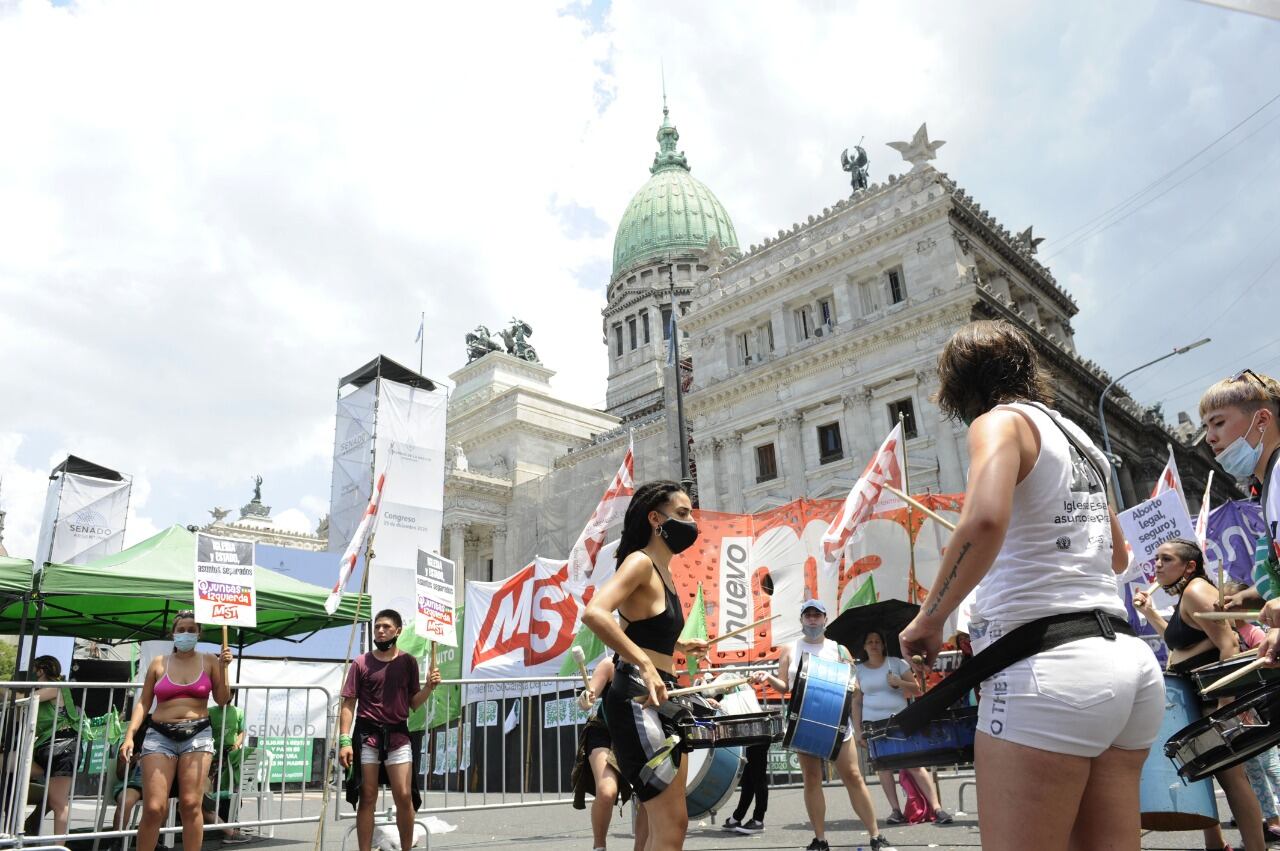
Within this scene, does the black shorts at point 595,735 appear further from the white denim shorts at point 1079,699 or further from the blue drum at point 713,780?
the white denim shorts at point 1079,699

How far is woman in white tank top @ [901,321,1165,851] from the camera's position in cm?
209

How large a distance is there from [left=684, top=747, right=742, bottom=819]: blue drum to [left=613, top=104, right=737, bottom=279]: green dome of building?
5934 cm

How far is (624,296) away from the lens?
6681 cm

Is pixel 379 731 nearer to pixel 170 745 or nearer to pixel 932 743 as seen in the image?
pixel 170 745

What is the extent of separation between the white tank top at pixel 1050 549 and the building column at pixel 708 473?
30899mm

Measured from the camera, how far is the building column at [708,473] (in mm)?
33531

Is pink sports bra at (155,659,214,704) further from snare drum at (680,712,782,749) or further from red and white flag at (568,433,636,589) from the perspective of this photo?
red and white flag at (568,433,636,589)

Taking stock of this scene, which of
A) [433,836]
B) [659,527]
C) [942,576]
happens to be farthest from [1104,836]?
[433,836]

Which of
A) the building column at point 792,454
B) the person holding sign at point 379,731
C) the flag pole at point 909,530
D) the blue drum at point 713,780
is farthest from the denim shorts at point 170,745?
the building column at point 792,454

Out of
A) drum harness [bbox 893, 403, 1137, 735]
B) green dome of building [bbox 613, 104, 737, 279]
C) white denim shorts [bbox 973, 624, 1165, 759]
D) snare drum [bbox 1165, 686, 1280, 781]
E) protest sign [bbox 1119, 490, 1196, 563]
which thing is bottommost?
snare drum [bbox 1165, 686, 1280, 781]

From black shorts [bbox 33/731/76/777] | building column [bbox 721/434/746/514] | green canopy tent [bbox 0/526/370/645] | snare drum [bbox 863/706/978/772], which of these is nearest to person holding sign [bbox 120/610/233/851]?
green canopy tent [bbox 0/526/370/645]

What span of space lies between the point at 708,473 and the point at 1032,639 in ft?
104

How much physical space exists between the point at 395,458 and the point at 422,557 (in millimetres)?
14440

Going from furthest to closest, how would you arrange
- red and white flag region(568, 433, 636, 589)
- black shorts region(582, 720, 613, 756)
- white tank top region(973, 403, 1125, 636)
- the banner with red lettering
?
the banner with red lettering → red and white flag region(568, 433, 636, 589) → black shorts region(582, 720, 613, 756) → white tank top region(973, 403, 1125, 636)
